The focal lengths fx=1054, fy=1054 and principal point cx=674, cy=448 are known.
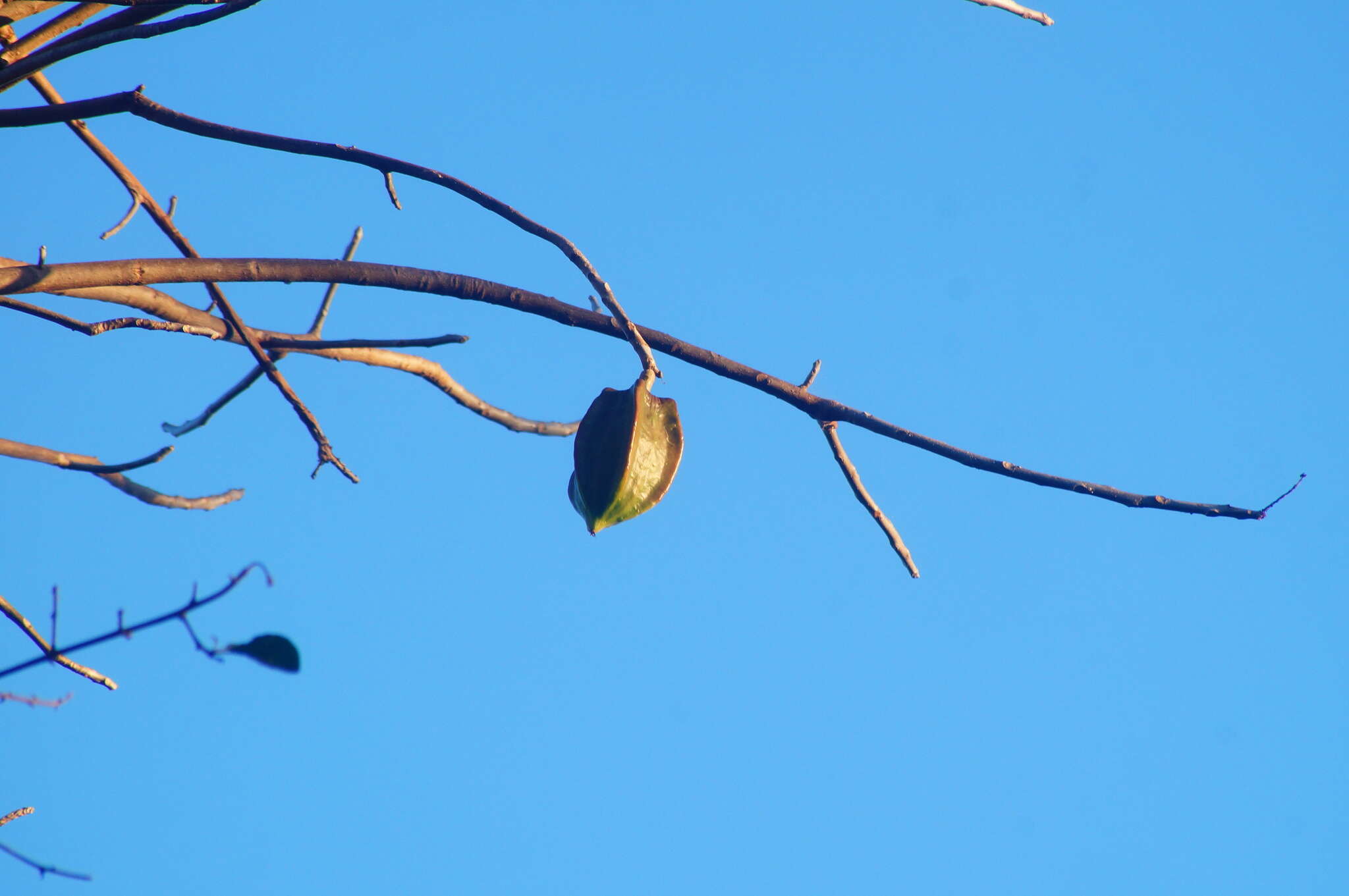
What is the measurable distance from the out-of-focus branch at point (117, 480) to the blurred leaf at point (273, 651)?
0.79 meters

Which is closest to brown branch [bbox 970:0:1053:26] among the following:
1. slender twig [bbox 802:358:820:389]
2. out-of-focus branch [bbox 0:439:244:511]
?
slender twig [bbox 802:358:820:389]

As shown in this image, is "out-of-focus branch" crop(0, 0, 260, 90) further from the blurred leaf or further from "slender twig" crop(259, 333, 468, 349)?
the blurred leaf

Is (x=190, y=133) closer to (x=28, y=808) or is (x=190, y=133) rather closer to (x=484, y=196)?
(x=484, y=196)

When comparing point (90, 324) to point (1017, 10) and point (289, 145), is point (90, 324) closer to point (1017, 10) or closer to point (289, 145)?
point (289, 145)

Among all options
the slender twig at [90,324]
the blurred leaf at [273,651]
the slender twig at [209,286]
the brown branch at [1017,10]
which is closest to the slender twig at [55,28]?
the slender twig at [209,286]

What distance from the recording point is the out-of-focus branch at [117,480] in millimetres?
2367

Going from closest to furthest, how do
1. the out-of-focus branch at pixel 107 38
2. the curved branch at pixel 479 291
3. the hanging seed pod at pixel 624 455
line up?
the out-of-focus branch at pixel 107 38, the curved branch at pixel 479 291, the hanging seed pod at pixel 624 455

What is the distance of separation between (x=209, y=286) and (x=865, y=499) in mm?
1392

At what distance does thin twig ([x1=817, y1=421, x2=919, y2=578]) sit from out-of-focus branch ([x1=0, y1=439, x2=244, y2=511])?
5.11 ft

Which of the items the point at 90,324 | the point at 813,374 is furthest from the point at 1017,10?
the point at 90,324

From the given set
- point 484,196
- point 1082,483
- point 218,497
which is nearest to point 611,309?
point 484,196

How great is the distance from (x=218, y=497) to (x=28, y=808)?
38.4 inches

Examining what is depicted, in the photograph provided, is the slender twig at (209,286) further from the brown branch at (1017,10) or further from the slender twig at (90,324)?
the brown branch at (1017,10)

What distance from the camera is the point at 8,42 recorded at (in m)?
2.11
